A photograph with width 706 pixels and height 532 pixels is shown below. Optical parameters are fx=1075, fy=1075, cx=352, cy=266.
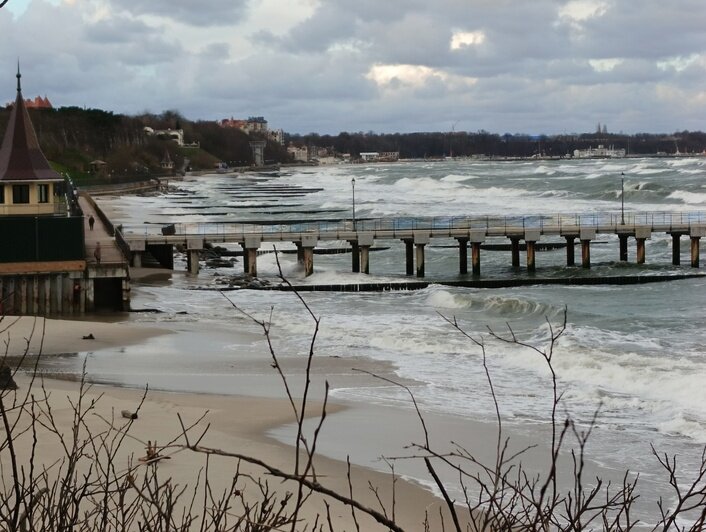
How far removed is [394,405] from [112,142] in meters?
136

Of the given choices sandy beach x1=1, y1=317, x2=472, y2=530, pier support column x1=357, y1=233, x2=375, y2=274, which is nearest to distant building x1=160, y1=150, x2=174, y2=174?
pier support column x1=357, y1=233, x2=375, y2=274

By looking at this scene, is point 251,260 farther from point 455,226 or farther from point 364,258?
point 455,226

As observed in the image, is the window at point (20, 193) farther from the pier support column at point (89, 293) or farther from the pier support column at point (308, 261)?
the pier support column at point (308, 261)

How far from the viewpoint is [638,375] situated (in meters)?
20.7

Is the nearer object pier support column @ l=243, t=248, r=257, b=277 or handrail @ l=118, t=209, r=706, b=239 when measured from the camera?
pier support column @ l=243, t=248, r=257, b=277


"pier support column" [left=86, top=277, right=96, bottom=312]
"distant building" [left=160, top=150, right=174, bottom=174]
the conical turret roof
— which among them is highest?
"distant building" [left=160, top=150, right=174, bottom=174]

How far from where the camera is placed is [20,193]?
3139cm

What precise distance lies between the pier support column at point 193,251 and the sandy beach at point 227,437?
18.5m

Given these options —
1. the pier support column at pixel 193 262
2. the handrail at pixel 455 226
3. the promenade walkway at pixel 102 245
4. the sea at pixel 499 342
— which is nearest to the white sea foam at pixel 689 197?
the handrail at pixel 455 226

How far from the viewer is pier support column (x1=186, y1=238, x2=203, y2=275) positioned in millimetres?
40875

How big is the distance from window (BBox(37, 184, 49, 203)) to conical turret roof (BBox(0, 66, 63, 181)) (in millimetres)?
366

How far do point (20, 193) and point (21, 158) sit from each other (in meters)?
1.03

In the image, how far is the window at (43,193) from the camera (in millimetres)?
31781

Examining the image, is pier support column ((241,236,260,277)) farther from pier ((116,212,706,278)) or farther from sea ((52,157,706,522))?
sea ((52,157,706,522))
